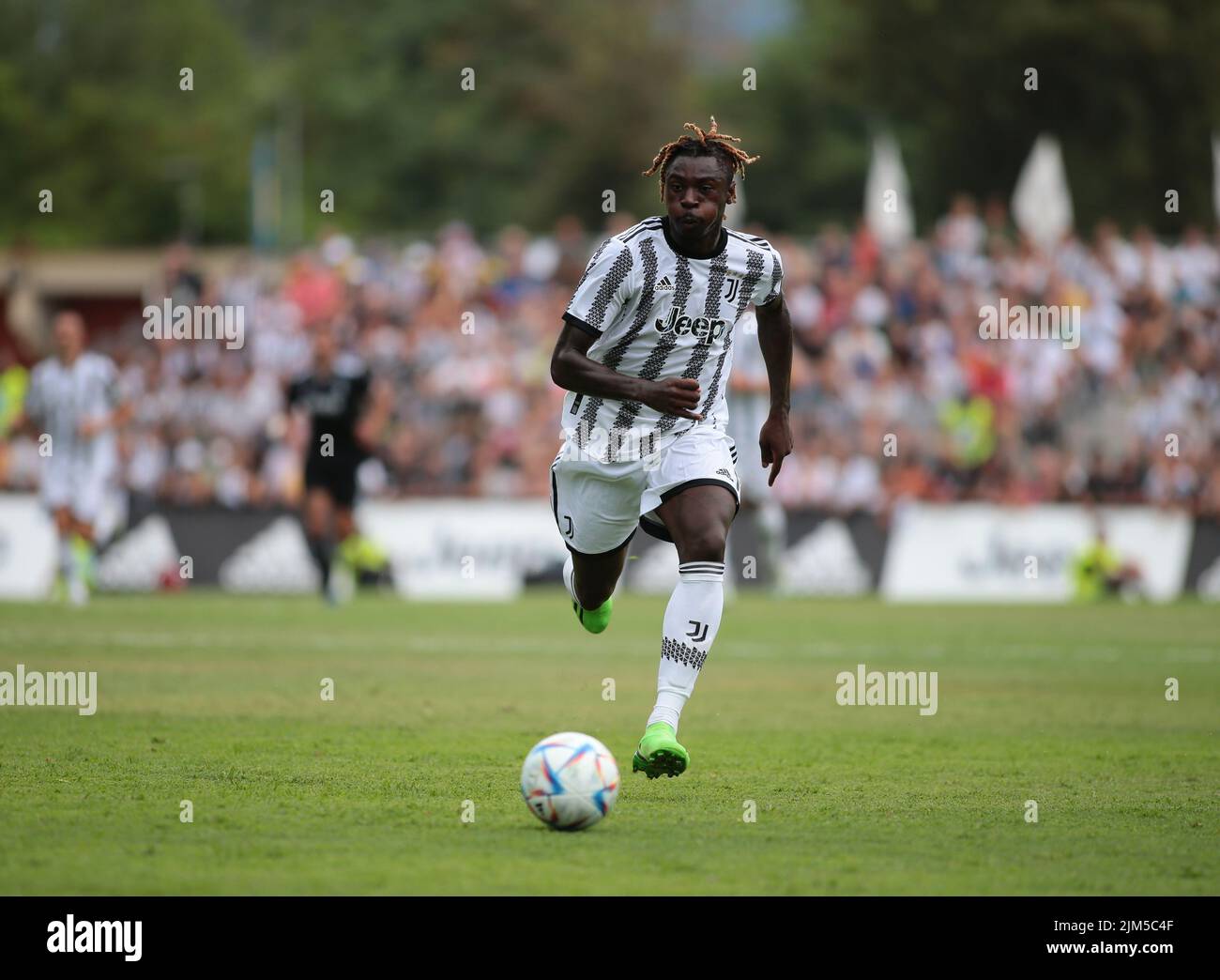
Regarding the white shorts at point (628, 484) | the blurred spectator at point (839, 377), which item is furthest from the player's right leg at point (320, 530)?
the white shorts at point (628, 484)

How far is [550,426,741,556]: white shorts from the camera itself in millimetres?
8750

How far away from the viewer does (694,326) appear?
884 cm

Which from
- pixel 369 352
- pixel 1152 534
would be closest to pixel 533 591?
pixel 369 352

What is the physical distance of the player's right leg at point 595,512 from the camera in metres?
8.98

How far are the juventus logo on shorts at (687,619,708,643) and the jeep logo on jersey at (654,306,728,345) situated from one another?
1.38 metres

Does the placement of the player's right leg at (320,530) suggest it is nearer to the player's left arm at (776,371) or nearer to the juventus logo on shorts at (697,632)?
the player's left arm at (776,371)

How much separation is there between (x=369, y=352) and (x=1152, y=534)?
36.6 ft

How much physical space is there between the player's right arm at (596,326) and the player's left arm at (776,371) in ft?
2.08

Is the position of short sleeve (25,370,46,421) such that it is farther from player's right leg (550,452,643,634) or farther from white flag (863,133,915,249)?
white flag (863,133,915,249)

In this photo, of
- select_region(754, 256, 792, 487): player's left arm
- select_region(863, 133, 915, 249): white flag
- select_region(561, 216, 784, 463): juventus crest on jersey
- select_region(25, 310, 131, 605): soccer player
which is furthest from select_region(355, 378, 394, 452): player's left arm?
select_region(561, 216, 784, 463): juventus crest on jersey

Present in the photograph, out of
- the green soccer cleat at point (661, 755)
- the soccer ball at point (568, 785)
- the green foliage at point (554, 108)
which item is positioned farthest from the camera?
the green foliage at point (554, 108)

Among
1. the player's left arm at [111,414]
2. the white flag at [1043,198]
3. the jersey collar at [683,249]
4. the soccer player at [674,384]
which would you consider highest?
the white flag at [1043,198]

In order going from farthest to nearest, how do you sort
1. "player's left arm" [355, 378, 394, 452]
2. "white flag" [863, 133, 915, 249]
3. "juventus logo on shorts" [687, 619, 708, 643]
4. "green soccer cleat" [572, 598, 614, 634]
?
"white flag" [863, 133, 915, 249] < "player's left arm" [355, 378, 394, 452] < "green soccer cleat" [572, 598, 614, 634] < "juventus logo on shorts" [687, 619, 708, 643]

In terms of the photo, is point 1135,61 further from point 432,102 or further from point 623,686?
point 623,686
